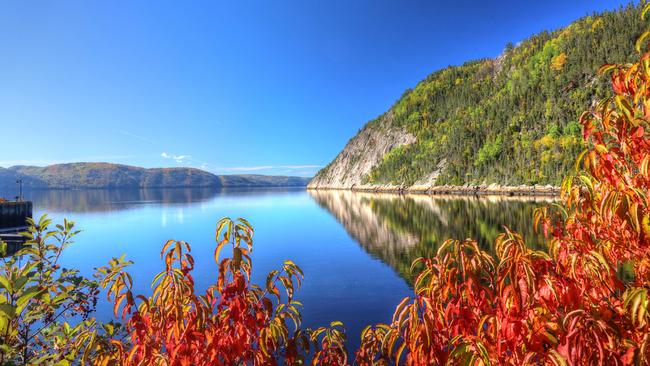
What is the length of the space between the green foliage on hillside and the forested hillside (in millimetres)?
352

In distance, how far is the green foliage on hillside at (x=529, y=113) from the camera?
367ft

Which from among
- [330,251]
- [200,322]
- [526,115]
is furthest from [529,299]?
[526,115]

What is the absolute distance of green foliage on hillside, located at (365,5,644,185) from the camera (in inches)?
4402

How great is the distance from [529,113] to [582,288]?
15857 centimetres

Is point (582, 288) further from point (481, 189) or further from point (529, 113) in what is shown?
point (529, 113)

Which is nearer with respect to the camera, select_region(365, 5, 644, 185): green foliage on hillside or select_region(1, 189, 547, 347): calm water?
select_region(1, 189, 547, 347): calm water

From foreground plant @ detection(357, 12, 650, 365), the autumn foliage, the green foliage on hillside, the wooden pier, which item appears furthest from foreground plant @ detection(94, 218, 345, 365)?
the green foliage on hillside

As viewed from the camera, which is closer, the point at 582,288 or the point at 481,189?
the point at 582,288

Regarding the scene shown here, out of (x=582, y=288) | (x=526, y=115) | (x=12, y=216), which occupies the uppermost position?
(x=526, y=115)

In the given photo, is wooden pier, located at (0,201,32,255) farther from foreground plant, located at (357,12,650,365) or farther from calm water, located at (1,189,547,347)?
foreground plant, located at (357,12,650,365)

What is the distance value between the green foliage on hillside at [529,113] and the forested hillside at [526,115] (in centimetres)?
35

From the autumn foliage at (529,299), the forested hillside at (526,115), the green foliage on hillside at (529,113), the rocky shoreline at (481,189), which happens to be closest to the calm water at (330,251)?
the autumn foliage at (529,299)

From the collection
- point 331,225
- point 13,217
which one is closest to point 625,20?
point 331,225

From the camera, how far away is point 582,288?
3.17 m
